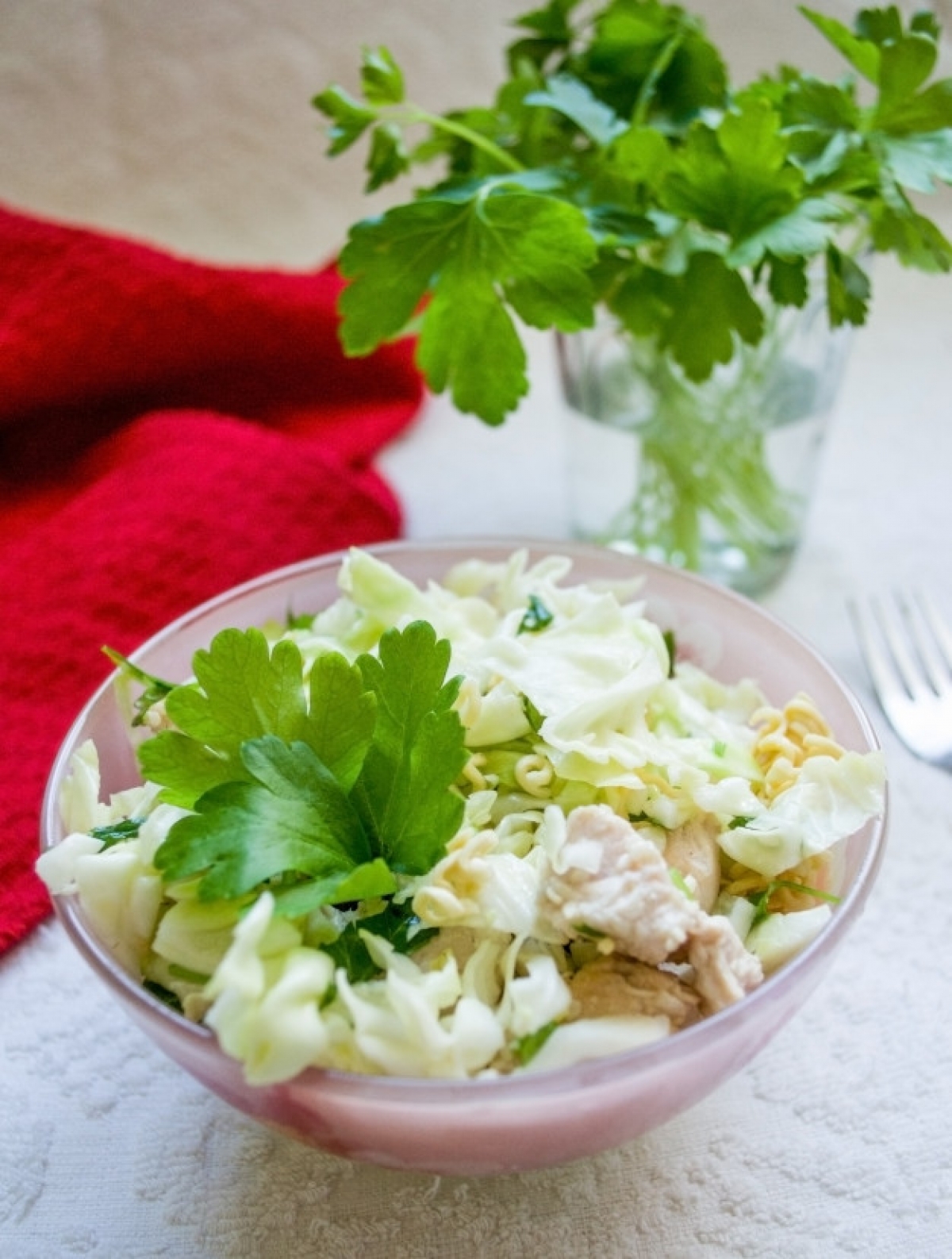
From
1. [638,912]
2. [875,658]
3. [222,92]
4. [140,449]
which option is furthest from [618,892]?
[222,92]

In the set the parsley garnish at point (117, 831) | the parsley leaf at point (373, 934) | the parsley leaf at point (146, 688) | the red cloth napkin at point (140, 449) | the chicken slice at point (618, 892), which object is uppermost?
the chicken slice at point (618, 892)

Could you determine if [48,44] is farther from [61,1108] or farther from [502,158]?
[61,1108]

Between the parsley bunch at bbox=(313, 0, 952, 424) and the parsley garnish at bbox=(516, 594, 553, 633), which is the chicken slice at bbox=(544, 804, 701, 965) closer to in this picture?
the parsley garnish at bbox=(516, 594, 553, 633)

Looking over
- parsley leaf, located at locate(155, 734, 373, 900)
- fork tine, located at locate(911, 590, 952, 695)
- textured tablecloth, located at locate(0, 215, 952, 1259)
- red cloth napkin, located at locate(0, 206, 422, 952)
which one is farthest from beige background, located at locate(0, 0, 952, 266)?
parsley leaf, located at locate(155, 734, 373, 900)

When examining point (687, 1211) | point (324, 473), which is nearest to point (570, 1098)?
point (687, 1211)

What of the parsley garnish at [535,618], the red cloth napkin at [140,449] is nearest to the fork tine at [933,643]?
the parsley garnish at [535,618]

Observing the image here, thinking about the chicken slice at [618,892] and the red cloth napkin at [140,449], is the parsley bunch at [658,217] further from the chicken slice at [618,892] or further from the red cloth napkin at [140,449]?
the chicken slice at [618,892]
